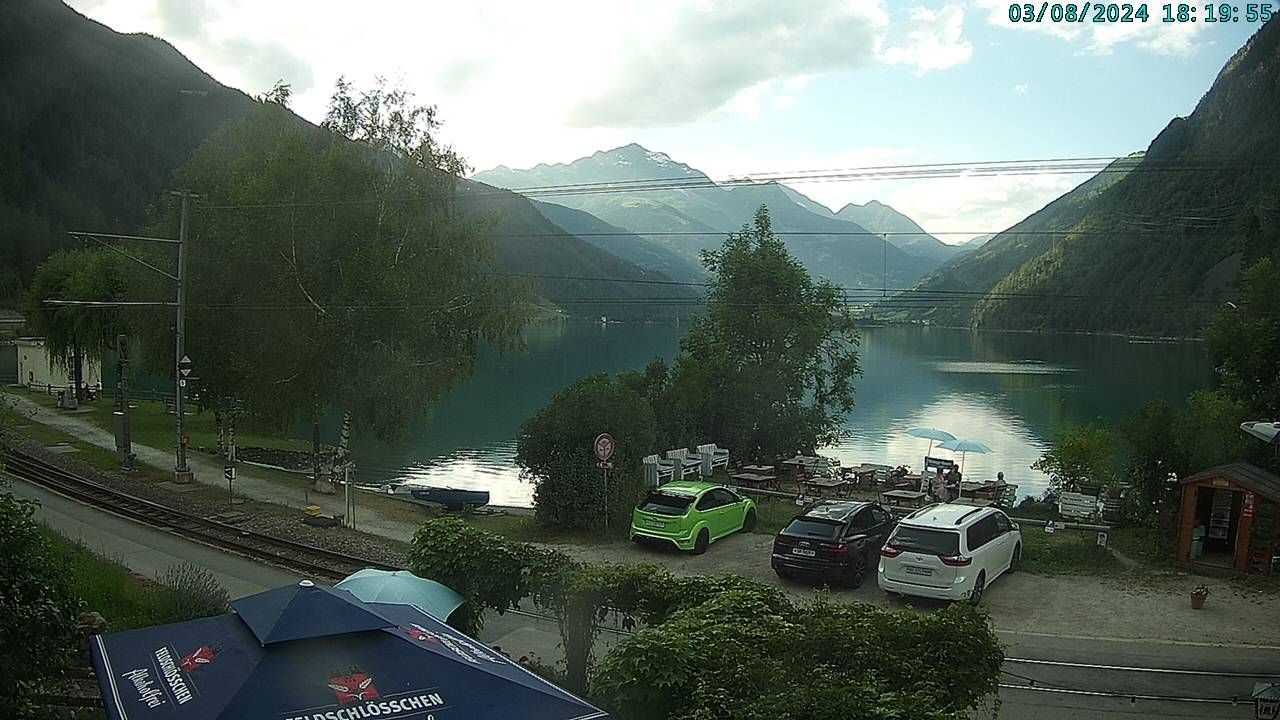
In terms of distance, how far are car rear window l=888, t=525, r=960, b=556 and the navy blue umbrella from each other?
28.0 feet

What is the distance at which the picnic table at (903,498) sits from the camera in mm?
21188

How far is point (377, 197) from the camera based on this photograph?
25266mm

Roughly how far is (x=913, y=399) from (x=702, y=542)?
58.1 m

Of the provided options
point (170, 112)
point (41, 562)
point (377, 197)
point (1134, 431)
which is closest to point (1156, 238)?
point (1134, 431)

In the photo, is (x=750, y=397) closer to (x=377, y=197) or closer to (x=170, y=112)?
(x=377, y=197)

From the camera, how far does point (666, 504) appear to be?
56.5ft

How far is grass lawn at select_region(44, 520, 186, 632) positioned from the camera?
33.9ft

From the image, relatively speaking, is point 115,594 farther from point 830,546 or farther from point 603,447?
point 830,546

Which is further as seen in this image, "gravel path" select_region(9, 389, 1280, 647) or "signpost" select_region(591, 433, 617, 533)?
"signpost" select_region(591, 433, 617, 533)

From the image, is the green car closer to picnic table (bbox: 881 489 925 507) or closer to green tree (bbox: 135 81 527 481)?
picnic table (bbox: 881 489 925 507)

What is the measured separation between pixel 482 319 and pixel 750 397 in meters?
10.5

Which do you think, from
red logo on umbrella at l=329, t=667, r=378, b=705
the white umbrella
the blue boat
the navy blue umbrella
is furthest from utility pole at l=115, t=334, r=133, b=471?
the white umbrella

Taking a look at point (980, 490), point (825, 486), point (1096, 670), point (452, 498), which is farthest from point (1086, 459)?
point (452, 498)

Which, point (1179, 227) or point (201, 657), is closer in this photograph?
point (201, 657)
